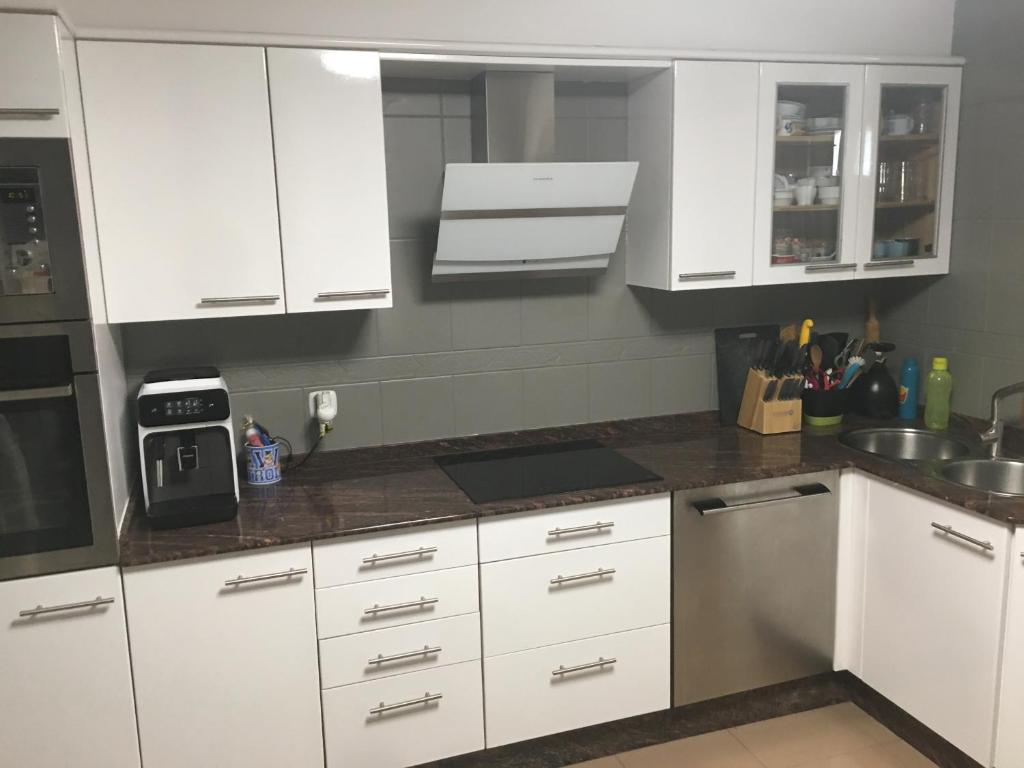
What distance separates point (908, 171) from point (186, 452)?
244 cm

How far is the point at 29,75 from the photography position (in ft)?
5.73

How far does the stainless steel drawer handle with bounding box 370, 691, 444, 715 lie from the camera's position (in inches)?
88.2

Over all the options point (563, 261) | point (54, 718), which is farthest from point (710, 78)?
point (54, 718)

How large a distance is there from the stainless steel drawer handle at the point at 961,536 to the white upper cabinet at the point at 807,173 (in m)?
0.89

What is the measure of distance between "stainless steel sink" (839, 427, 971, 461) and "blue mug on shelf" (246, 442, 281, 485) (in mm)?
1820

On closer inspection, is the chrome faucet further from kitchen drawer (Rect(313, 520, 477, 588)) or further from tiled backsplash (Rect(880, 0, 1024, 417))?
kitchen drawer (Rect(313, 520, 477, 588))

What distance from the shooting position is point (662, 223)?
2.63 meters

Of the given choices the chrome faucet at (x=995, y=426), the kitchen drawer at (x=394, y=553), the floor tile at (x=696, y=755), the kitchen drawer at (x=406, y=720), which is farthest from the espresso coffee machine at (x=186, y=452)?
the chrome faucet at (x=995, y=426)

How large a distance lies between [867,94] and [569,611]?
187 cm

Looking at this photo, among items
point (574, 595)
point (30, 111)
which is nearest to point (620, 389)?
point (574, 595)

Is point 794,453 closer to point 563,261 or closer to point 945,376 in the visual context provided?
point 945,376

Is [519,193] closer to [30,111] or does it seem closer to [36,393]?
[30,111]

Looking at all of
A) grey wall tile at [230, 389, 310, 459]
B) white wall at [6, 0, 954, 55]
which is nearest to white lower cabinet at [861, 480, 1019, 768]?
white wall at [6, 0, 954, 55]

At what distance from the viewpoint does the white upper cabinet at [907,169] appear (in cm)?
273
